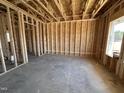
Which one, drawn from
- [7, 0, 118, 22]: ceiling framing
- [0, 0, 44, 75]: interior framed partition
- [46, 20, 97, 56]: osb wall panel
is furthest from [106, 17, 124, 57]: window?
[0, 0, 44, 75]: interior framed partition

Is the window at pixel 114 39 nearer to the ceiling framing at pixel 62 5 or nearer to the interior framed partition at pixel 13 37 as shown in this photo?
the ceiling framing at pixel 62 5

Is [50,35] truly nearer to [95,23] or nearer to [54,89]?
[95,23]

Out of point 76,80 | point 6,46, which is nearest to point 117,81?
point 76,80

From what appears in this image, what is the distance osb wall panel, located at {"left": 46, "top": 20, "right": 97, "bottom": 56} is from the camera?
5.82 meters

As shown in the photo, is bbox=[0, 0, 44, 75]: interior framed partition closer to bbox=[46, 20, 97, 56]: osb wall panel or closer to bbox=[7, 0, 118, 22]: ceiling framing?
bbox=[7, 0, 118, 22]: ceiling framing

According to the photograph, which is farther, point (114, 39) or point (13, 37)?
point (13, 37)

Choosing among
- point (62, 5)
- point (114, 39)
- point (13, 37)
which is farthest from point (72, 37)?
point (13, 37)

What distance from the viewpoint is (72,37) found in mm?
6191

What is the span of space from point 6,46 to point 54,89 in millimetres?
4085

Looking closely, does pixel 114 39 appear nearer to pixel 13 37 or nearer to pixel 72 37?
pixel 72 37

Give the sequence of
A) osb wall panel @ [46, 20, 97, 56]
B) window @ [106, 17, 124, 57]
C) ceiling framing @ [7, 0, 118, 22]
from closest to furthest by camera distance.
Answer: ceiling framing @ [7, 0, 118, 22]
window @ [106, 17, 124, 57]
osb wall panel @ [46, 20, 97, 56]

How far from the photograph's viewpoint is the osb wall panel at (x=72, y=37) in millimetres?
5824

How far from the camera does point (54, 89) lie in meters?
2.21

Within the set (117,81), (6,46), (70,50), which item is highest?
(6,46)
